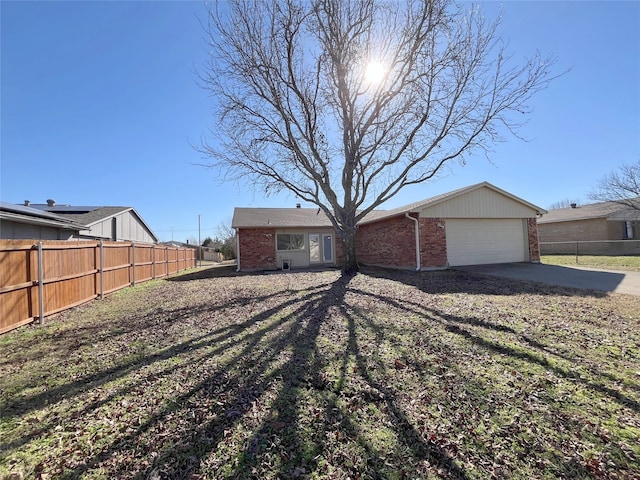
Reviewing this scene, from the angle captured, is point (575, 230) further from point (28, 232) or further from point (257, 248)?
point (28, 232)

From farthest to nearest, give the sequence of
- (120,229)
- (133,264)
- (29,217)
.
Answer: (120,229) < (133,264) < (29,217)

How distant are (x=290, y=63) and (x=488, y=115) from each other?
8.07m

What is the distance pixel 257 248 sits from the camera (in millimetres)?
17391

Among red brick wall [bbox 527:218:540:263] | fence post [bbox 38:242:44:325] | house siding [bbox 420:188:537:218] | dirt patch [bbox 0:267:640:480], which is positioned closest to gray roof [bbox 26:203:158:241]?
fence post [bbox 38:242:44:325]

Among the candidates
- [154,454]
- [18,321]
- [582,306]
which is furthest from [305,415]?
[582,306]

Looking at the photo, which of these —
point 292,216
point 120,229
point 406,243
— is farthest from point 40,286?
point 120,229

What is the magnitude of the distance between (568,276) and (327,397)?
12.5 m

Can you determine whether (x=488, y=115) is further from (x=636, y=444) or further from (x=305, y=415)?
(x=305, y=415)

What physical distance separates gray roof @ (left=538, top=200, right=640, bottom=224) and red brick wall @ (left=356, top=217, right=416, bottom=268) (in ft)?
58.4

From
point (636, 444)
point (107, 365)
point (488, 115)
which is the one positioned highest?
point (488, 115)

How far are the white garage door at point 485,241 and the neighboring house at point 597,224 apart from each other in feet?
40.8

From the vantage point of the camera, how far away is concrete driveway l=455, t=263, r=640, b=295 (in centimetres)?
920

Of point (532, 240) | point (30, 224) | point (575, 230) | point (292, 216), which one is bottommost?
point (532, 240)

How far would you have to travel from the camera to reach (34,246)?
5926 mm
